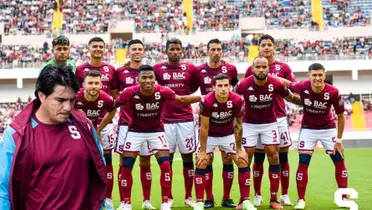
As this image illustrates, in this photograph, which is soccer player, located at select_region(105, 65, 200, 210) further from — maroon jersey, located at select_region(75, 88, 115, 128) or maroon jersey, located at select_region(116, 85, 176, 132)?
maroon jersey, located at select_region(75, 88, 115, 128)

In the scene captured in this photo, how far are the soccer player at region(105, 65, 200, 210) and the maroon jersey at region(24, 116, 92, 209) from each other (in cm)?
417

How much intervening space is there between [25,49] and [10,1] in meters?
7.49

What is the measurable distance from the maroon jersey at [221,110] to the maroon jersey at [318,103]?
1.08 meters

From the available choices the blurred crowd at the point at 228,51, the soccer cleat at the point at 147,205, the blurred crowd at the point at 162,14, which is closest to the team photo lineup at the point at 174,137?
the soccer cleat at the point at 147,205

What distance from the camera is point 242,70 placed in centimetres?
3525

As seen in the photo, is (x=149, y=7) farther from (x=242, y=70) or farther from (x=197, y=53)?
(x=242, y=70)

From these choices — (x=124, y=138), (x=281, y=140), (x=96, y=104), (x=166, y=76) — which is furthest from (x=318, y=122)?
(x=96, y=104)

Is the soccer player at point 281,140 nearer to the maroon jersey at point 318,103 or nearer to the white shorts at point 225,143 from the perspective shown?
the maroon jersey at point 318,103

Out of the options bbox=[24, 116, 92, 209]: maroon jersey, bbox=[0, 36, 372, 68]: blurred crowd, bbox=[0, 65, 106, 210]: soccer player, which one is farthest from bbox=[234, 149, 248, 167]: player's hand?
bbox=[0, 36, 372, 68]: blurred crowd

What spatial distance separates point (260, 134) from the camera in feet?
28.8

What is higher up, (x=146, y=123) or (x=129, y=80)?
(x=129, y=80)

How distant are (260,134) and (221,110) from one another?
0.91m

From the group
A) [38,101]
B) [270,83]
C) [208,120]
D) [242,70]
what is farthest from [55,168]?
[242,70]

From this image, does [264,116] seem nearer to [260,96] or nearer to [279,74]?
[260,96]
